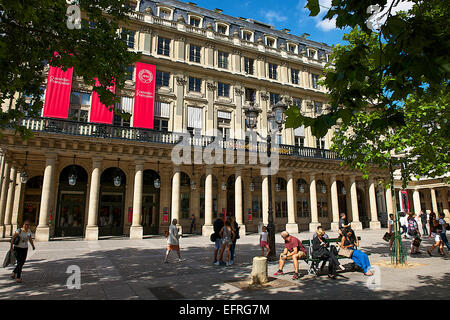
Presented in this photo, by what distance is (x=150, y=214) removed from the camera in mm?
23578

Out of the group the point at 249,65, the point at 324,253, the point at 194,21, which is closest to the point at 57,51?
the point at 324,253

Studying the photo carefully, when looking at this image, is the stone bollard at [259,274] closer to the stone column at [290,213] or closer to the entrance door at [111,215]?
the entrance door at [111,215]

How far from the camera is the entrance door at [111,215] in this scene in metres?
21.9

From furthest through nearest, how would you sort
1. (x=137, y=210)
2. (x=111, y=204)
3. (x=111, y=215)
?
1. (x=111, y=204)
2. (x=111, y=215)
3. (x=137, y=210)

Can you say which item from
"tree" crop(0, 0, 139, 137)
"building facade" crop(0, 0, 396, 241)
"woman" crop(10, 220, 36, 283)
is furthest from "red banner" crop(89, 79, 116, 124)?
"woman" crop(10, 220, 36, 283)

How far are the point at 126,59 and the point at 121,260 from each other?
7.59m

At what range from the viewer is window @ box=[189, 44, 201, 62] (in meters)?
25.8

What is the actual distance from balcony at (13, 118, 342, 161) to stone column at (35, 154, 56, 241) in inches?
79.5

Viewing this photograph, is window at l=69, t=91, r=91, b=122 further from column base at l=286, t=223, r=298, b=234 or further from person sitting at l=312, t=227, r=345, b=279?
person sitting at l=312, t=227, r=345, b=279

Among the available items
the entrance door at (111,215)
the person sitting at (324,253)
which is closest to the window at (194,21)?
the entrance door at (111,215)

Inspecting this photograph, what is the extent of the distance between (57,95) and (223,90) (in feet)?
44.8

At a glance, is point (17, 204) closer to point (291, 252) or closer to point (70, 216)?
point (70, 216)
